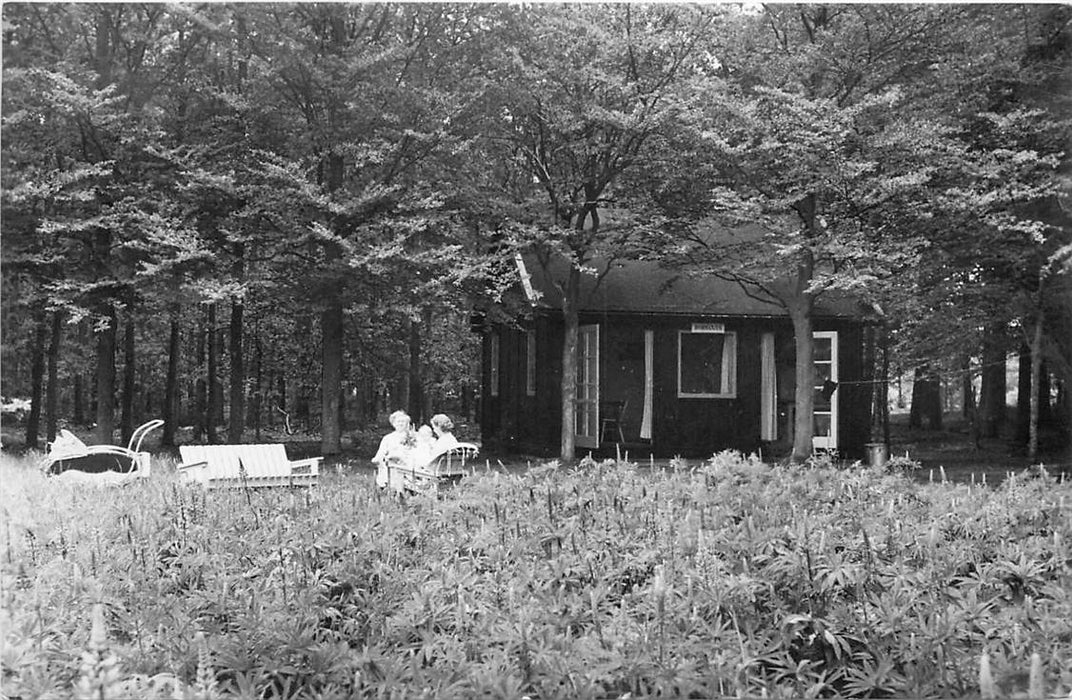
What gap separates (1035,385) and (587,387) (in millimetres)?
3586

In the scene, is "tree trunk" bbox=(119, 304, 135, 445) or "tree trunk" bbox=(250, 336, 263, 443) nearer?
"tree trunk" bbox=(119, 304, 135, 445)

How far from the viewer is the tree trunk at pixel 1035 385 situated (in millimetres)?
5629

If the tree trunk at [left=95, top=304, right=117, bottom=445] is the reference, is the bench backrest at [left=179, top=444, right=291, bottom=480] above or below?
below

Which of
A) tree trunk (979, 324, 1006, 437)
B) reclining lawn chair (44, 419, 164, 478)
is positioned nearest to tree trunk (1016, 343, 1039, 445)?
tree trunk (979, 324, 1006, 437)

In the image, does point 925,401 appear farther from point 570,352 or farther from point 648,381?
point 570,352

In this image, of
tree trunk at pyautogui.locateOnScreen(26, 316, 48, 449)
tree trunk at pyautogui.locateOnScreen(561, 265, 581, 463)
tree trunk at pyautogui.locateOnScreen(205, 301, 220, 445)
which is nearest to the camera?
tree trunk at pyautogui.locateOnScreen(26, 316, 48, 449)

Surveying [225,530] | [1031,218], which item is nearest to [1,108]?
[225,530]

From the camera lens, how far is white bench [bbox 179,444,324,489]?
582cm

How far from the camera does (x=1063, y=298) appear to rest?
5.79 m

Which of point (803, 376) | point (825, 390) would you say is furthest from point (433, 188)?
point (825, 390)

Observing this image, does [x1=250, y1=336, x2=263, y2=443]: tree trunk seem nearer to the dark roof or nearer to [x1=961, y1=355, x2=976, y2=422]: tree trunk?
the dark roof

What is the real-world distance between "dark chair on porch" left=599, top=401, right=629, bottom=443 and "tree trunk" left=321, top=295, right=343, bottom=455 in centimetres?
199

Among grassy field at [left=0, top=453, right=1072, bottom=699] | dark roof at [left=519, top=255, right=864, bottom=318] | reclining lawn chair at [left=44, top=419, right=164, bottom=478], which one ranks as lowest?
grassy field at [left=0, top=453, right=1072, bottom=699]

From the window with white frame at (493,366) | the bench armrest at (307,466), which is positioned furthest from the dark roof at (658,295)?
the bench armrest at (307,466)
